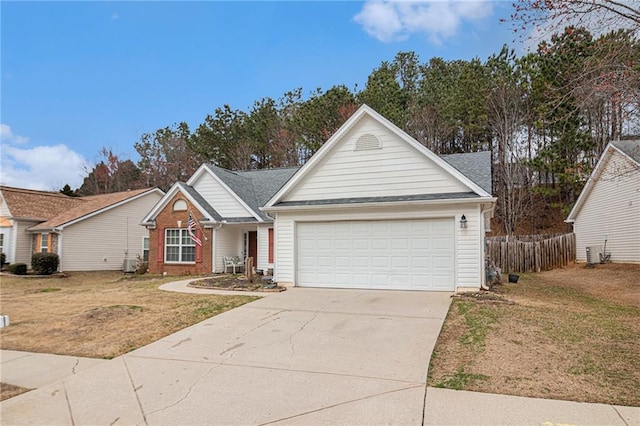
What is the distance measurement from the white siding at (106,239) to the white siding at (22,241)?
12.0ft

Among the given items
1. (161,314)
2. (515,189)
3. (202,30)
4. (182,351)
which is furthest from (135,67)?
(515,189)

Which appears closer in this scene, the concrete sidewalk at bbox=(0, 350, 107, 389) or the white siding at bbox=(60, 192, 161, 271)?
the concrete sidewalk at bbox=(0, 350, 107, 389)

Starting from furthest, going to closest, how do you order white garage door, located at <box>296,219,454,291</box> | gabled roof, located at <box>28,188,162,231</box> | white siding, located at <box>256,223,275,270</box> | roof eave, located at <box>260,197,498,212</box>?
gabled roof, located at <box>28,188,162,231</box>
white siding, located at <box>256,223,275,270</box>
white garage door, located at <box>296,219,454,291</box>
roof eave, located at <box>260,197,498,212</box>

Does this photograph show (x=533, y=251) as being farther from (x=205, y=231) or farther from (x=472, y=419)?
(x=472, y=419)

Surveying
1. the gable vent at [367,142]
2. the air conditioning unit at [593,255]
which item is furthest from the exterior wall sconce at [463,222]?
the air conditioning unit at [593,255]

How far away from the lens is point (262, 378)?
5.19m

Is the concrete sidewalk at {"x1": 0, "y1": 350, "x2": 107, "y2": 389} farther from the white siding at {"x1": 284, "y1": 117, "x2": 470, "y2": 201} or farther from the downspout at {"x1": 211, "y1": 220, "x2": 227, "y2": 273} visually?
the downspout at {"x1": 211, "y1": 220, "x2": 227, "y2": 273}

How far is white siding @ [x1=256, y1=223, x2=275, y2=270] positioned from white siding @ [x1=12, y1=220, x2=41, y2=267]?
15.8 meters

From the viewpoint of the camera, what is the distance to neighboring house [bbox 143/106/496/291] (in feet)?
37.9

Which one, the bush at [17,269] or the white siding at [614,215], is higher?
the white siding at [614,215]

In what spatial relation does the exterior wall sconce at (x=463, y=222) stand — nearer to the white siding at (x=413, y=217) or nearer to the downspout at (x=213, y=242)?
the white siding at (x=413, y=217)

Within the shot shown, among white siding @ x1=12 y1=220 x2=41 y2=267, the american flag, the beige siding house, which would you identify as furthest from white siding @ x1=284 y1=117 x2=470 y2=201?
white siding @ x1=12 y1=220 x2=41 y2=267

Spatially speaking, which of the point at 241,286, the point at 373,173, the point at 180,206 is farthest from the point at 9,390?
the point at 180,206

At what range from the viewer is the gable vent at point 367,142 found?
12945 mm
